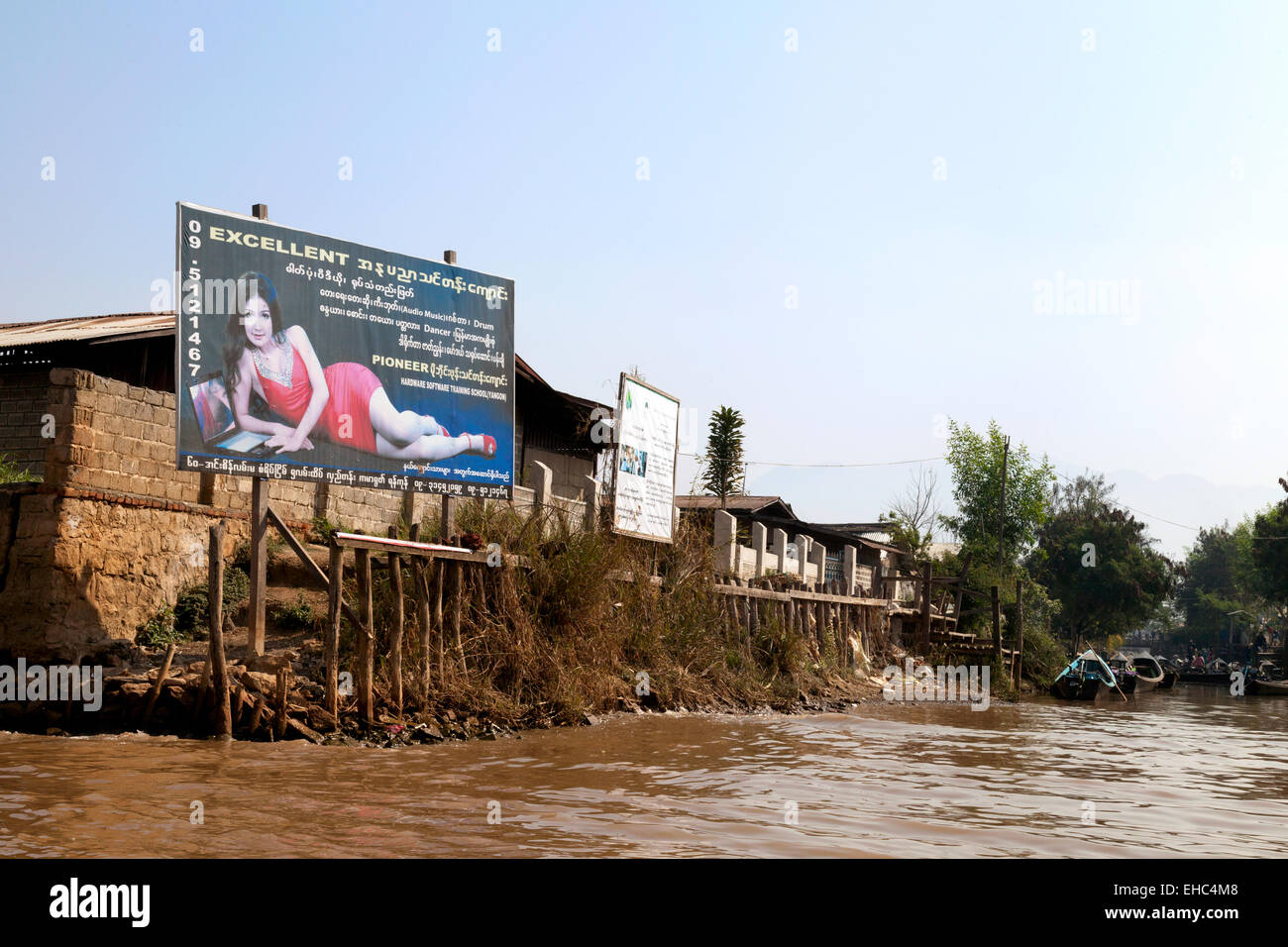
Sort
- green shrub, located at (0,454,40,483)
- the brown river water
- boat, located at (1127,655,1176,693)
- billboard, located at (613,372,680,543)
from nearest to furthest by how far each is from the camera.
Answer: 1. the brown river water
2. green shrub, located at (0,454,40,483)
3. billboard, located at (613,372,680,543)
4. boat, located at (1127,655,1176,693)

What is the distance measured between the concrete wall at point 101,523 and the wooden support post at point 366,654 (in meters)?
3.12

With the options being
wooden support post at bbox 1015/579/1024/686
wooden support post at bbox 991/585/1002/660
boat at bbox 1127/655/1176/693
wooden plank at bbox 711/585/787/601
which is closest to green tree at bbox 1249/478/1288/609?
boat at bbox 1127/655/1176/693

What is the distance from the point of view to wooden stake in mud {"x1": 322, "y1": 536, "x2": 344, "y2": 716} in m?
12.0

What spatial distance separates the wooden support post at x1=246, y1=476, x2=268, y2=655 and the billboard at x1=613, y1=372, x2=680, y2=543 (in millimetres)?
6409

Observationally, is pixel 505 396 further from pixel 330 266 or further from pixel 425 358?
pixel 330 266

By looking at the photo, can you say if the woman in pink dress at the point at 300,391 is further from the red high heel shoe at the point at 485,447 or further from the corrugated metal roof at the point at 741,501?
the corrugated metal roof at the point at 741,501

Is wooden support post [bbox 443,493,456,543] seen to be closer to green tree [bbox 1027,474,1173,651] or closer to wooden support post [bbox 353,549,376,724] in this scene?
wooden support post [bbox 353,549,376,724]

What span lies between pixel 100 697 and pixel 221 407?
3.33 metres

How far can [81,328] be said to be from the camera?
1998 centimetres

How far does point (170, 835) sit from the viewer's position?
6789mm

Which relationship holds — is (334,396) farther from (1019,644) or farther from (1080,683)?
(1080,683)

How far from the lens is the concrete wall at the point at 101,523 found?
12.7m
